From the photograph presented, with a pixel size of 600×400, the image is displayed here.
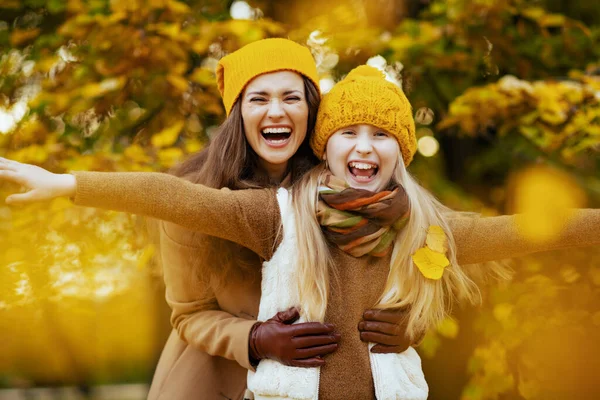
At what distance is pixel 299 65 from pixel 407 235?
74 centimetres

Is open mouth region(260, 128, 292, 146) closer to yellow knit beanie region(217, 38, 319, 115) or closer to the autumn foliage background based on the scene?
yellow knit beanie region(217, 38, 319, 115)

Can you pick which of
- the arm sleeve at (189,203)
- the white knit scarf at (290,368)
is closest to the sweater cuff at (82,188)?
the arm sleeve at (189,203)

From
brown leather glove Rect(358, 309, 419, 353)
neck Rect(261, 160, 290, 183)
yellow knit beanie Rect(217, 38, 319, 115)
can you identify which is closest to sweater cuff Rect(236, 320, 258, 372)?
brown leather glove Rect(358, 309, 419, 353)

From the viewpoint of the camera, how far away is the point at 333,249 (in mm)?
2311

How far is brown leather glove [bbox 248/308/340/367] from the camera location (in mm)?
2178

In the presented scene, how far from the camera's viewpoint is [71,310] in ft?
13.0

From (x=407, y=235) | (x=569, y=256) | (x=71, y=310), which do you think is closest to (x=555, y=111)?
(x=569, y=256)

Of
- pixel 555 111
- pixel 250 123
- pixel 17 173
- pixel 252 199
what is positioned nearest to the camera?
pixel 17 173

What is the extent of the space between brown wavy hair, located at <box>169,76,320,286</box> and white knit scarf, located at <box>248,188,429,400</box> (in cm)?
24

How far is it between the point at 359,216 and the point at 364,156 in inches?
8.4

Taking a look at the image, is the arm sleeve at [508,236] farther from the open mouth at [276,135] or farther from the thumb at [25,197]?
the thumb at [25,197]

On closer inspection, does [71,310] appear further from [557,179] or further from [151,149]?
[557,179]

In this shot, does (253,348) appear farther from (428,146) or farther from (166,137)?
(428,146)

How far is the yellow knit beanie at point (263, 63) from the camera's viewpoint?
2.54 m
